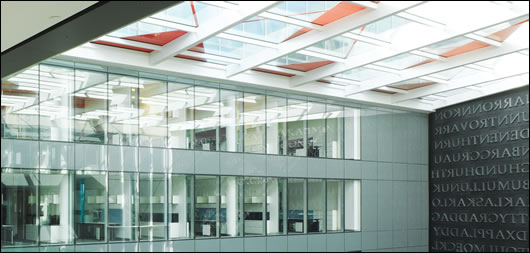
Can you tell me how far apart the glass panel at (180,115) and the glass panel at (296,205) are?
14.9 ft

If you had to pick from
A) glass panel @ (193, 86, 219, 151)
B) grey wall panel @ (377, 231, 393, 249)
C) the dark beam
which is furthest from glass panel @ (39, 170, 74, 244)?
grey wall panel @ (377, 231, 393, 249)

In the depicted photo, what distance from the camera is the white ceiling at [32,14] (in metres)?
4.17

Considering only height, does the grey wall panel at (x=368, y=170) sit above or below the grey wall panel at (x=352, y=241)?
above

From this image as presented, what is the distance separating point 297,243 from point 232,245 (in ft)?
9.45

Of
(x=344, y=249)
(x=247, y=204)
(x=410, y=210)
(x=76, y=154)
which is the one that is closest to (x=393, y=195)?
(x=410, y=210)

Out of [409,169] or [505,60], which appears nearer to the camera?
[505,60]

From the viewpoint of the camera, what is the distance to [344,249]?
23484 millimetres

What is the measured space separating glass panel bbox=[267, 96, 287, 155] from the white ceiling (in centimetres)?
1667

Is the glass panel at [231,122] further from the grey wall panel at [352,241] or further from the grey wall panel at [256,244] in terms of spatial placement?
the grey wall panel at [352,241]

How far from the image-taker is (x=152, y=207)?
18.3 metres

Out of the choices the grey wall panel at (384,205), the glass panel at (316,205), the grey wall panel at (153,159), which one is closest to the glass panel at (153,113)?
the grey wall panel at (153,159)

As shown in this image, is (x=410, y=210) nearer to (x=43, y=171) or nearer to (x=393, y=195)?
(x=393, y=195)

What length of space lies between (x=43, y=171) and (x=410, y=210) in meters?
15.4

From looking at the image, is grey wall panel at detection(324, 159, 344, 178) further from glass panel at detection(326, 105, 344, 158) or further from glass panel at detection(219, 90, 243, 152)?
glass panel at detection(219, 90, 243, 152)
